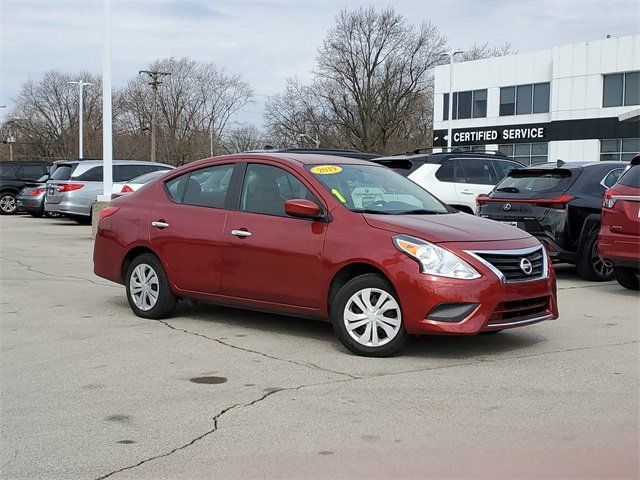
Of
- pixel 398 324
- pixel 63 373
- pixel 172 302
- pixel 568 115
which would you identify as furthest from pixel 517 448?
pixel 568 115

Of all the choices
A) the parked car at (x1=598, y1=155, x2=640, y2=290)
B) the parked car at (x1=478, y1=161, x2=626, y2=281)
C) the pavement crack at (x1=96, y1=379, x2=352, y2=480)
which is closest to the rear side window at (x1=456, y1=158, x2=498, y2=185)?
the parked car at (x1=478, y1=161, x2=626, y2=281)

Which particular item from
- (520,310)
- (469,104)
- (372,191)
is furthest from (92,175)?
(469,104)

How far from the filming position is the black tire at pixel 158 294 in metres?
7.66

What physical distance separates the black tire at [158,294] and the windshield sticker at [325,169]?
1860mm

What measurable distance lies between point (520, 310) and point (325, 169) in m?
2.11

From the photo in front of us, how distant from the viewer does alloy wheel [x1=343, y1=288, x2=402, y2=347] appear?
611cm

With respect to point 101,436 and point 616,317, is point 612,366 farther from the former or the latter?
point 101,436

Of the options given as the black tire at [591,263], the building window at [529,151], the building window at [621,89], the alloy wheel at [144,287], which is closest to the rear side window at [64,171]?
the alloy wheel at [144,287]

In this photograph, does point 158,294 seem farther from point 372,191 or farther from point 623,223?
point 623,223

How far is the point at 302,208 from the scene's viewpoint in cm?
651

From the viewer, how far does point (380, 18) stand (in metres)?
61.0

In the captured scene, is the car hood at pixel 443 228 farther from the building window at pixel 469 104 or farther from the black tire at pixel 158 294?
the building window at pixel 469 104

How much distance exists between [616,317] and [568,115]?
38852mm

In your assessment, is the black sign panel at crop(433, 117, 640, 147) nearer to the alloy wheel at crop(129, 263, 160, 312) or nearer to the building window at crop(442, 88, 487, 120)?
the building window at crop(442, 88, 487, 120)
